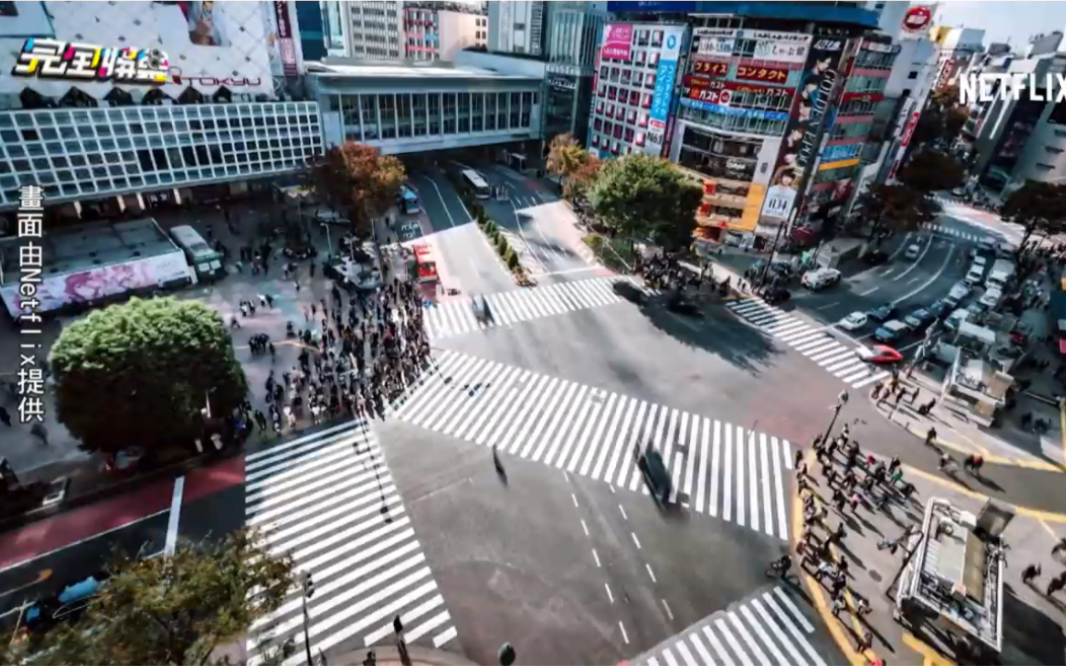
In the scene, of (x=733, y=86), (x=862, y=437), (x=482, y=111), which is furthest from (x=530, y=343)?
(x=482, y=111)

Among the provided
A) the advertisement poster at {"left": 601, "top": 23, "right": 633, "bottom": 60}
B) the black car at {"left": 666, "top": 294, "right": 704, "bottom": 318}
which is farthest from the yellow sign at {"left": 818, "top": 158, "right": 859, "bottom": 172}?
the advertisement poster at {"left": 601, "top": 23, "right": 633, "bottom": 60}

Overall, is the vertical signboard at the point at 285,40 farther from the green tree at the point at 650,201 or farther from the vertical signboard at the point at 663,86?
the vertical signboard at the point at 663,86

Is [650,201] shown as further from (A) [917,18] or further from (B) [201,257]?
(A) [917,18]

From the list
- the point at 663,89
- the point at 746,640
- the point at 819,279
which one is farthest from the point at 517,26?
the point at 746,640

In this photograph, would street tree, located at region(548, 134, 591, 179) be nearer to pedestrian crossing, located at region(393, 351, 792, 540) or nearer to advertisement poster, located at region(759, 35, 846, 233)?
advertisement poster, located at region(759, 35, 846, 233)

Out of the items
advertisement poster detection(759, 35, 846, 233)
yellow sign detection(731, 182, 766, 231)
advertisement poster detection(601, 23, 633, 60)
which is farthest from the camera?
advertisement poster detection(601, 23, 633, 60)
